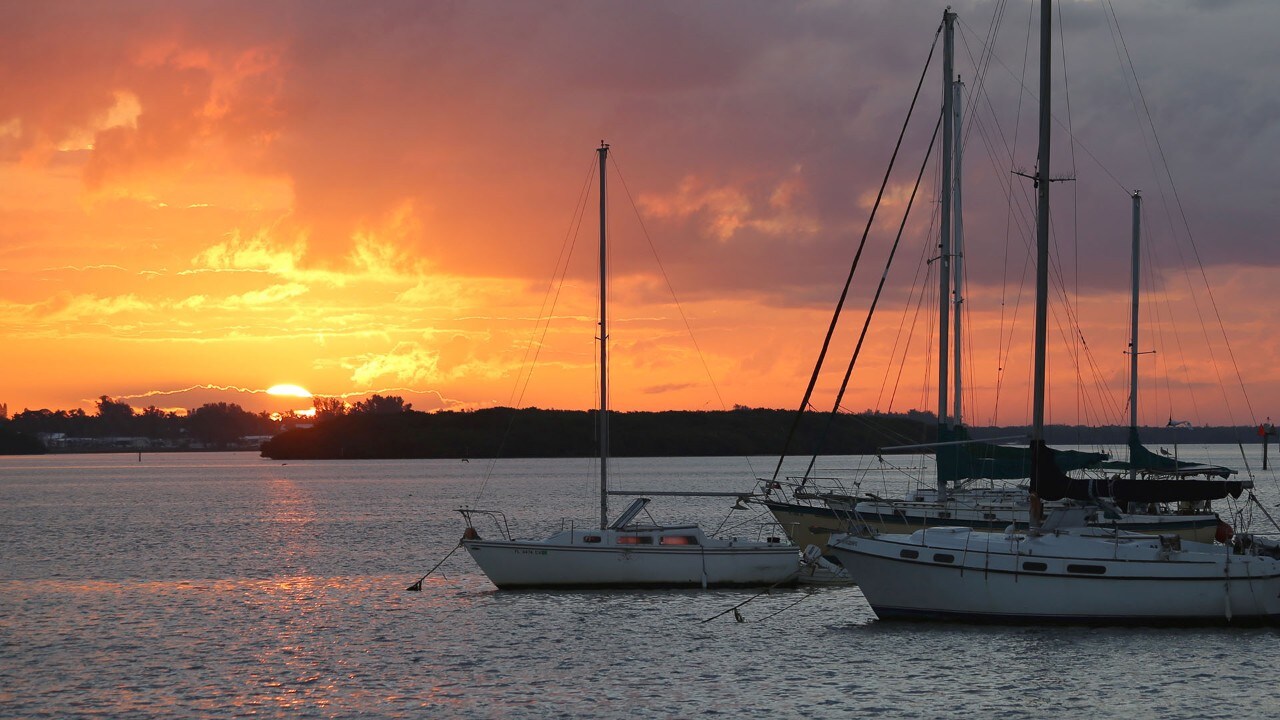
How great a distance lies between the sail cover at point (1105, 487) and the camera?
35.5 meters

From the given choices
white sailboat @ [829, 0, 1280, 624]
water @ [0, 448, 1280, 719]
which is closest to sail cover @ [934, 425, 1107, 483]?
water @ [0, 448, 1280, 719]

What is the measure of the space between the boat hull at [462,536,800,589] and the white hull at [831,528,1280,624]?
9988 mm

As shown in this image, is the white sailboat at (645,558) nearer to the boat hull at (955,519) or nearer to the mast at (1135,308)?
the boat hull at (955,519)

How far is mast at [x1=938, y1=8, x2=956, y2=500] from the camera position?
5053cm

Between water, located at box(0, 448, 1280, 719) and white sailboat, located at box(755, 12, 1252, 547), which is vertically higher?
white sailboat, located at box(755, 12, 1252, 547)

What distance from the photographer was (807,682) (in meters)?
30.6

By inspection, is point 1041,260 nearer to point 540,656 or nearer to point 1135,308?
point 540,656

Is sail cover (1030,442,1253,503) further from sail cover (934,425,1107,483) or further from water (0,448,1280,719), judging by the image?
sail cover (934,425,1107,483)

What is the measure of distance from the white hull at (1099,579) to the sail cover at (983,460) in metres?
15.2

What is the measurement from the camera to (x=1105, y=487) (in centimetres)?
3606

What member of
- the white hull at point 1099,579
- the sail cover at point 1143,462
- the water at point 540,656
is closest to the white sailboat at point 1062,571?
the white hull at point 1099,579

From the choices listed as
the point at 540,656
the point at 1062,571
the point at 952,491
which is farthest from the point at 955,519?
the point at 540,656

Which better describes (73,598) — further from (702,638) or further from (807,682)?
(807,682)

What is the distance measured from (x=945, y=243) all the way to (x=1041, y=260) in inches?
654
